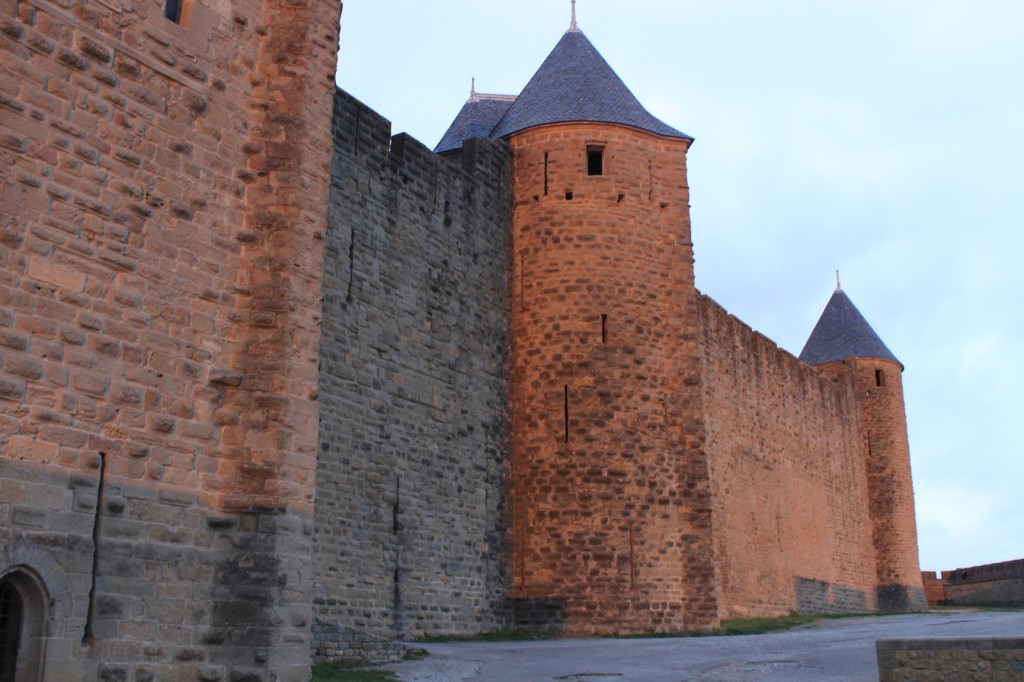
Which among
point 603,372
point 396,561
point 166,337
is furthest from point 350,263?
point 166,337

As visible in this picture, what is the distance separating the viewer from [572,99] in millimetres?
17609

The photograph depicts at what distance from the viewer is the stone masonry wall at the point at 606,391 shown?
50.7 ft

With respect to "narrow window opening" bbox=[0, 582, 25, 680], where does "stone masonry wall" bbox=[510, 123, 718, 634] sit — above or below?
above

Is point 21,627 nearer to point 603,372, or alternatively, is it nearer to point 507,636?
point 507,636

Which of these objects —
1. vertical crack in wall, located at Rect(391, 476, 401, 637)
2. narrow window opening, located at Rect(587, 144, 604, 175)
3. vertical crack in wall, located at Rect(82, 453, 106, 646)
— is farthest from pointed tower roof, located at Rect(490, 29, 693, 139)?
vertical crack in wall, located at Rect(82, 453, 106, 646)

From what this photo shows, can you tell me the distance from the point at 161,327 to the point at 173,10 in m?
2.14

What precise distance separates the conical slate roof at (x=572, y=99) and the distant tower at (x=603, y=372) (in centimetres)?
4

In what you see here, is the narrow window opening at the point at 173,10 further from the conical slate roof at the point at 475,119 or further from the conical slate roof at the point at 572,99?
the conical slate roof at the point at 475,119

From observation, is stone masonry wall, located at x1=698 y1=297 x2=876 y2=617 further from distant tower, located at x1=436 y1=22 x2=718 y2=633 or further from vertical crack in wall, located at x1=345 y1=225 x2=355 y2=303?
vertical crack in wall, located at x1=345 y1=225 x2=355 y2=303

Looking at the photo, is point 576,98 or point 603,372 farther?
point 576,98

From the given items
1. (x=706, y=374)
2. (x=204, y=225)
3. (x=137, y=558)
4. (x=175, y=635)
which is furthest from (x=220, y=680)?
(x=706, y=374)

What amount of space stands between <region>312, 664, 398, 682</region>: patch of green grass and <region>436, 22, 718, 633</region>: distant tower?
17.1ft

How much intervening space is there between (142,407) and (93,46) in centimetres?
214

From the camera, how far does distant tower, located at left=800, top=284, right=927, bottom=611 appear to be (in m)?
29.7
